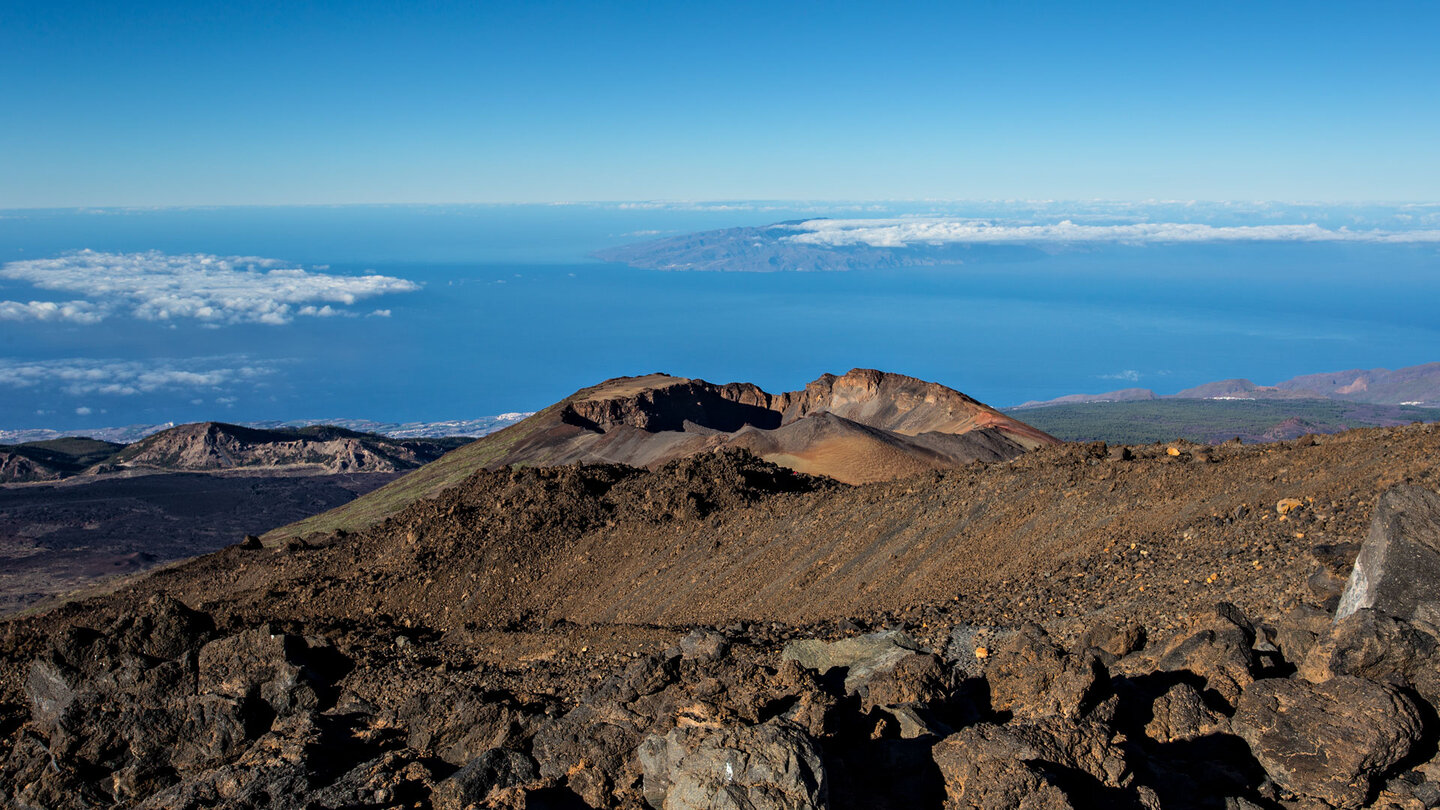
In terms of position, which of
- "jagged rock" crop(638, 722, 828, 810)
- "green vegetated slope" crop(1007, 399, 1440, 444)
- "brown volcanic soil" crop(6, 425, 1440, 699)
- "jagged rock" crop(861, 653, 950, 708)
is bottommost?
"green vegetated slope" crop(1007, 399, 1440, 444)

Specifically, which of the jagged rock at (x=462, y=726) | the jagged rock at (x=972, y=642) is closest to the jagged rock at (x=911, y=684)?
the jagged rock at (x=972, y=642)

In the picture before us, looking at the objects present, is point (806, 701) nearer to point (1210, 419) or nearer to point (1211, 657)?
point (1211, 657)

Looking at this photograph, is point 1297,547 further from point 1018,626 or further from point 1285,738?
point 1285,738

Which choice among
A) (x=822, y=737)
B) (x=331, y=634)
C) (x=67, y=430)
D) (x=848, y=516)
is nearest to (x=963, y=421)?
(x=848, y=516)

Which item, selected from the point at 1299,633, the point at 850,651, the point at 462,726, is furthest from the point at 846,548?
the point at 462,726

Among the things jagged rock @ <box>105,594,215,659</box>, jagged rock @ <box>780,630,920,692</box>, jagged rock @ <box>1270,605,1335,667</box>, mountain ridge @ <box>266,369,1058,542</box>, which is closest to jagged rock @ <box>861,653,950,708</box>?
jagged rock @ <box>780,630,920,692</box>

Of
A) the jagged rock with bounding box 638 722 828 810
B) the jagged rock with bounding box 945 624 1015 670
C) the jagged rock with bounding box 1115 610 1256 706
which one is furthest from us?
the jagged rock with bounding box 945 624 1015 670

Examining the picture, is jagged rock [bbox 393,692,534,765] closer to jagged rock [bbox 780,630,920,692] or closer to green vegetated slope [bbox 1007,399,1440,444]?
jagged rock [bbox 780,630,920,692]
